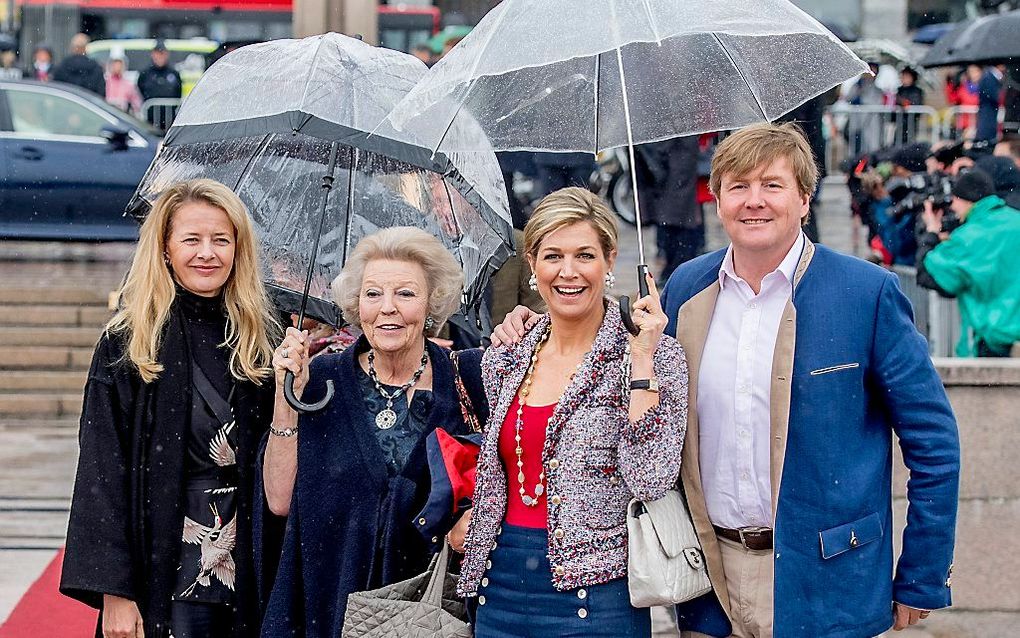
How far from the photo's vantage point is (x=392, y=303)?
3.95m

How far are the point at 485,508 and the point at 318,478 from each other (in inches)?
21.4

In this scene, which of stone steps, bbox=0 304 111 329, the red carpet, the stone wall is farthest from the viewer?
stone steps, bbox=0 304 111 329

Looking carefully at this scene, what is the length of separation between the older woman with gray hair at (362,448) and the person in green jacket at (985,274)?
14.0ft

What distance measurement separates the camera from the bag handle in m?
3.79

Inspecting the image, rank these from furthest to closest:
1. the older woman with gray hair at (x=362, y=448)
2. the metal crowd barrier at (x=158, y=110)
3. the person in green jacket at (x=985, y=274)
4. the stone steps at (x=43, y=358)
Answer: the metal crowd barrier at (x=158, y=110) → the stone steps at (x=43, y=358) → the person in green jacket at (x=985, y=274) → the older woman with gray hair at (x=362, y=448)

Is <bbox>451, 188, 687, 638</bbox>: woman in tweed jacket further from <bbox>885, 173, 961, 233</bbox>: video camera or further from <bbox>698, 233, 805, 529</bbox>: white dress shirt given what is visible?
<bbox>885, 173, 961, 233</bbox>: video camera

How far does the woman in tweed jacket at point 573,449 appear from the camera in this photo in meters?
3.49

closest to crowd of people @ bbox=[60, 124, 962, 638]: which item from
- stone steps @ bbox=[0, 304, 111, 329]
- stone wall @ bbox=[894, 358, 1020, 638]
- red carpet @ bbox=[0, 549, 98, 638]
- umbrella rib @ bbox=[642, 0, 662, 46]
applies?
umbrella rib @ bbox=[642, 0, 662, 46]

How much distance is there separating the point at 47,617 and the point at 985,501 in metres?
4.27

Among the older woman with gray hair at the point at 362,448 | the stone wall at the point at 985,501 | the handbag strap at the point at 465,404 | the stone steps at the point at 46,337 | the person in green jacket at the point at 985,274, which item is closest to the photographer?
the older woman with gray hair at the point at 362,448

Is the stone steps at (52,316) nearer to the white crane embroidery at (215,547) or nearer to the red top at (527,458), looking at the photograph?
the white crane embroidery at (215,547)

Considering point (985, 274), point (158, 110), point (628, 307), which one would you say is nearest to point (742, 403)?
point (628, 307)

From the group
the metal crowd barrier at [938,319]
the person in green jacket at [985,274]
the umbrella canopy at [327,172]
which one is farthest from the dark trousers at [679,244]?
the umbrella canopy at [327,172]

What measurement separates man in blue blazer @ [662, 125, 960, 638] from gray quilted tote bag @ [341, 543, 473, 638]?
70 cm
